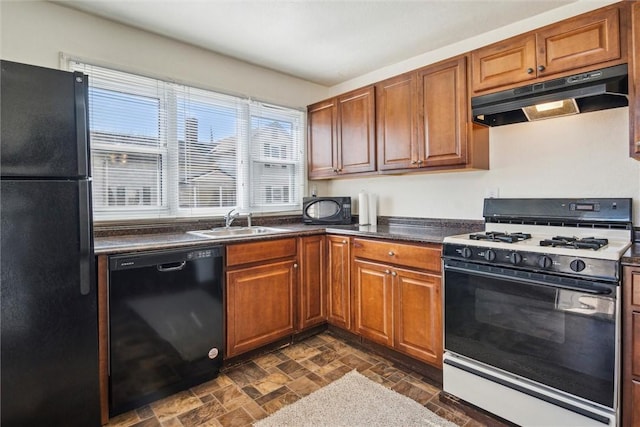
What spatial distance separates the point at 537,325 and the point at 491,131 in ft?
4.91

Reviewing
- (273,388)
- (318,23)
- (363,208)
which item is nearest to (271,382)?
(273,388)

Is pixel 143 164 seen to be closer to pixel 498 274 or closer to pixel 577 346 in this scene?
pixel 498 274

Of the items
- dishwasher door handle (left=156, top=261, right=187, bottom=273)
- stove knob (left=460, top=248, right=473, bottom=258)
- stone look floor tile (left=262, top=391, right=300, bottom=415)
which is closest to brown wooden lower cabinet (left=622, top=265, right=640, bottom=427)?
stove knob (left=460, top=248, right=473, bottom=258)

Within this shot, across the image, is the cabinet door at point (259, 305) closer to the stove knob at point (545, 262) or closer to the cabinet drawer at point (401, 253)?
the cabinet drawer at point (401, 253)

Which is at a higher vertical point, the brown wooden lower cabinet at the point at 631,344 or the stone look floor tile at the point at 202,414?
the brown wooden lower cabinet at the point at 631,344

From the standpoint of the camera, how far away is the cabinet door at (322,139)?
339 cm

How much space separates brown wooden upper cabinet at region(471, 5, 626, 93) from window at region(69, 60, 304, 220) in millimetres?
1932

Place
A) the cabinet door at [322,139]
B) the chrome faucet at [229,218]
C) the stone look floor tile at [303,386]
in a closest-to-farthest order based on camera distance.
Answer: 1. the stone look floor tile at [303,386]
2. the chrome faucet at [229,218]
3. the cabinet door at [322,139]

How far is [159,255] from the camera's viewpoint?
2029 millimetres

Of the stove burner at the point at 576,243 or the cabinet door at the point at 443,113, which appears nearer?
the stove burner at the point at 576,243

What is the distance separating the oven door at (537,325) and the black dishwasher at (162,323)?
151 centimetres

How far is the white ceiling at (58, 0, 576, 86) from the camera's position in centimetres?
222

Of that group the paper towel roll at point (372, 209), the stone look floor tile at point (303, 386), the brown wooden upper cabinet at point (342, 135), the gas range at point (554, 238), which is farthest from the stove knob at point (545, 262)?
the paper towel roll at point (372, 209)

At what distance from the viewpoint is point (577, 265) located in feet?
5.16
